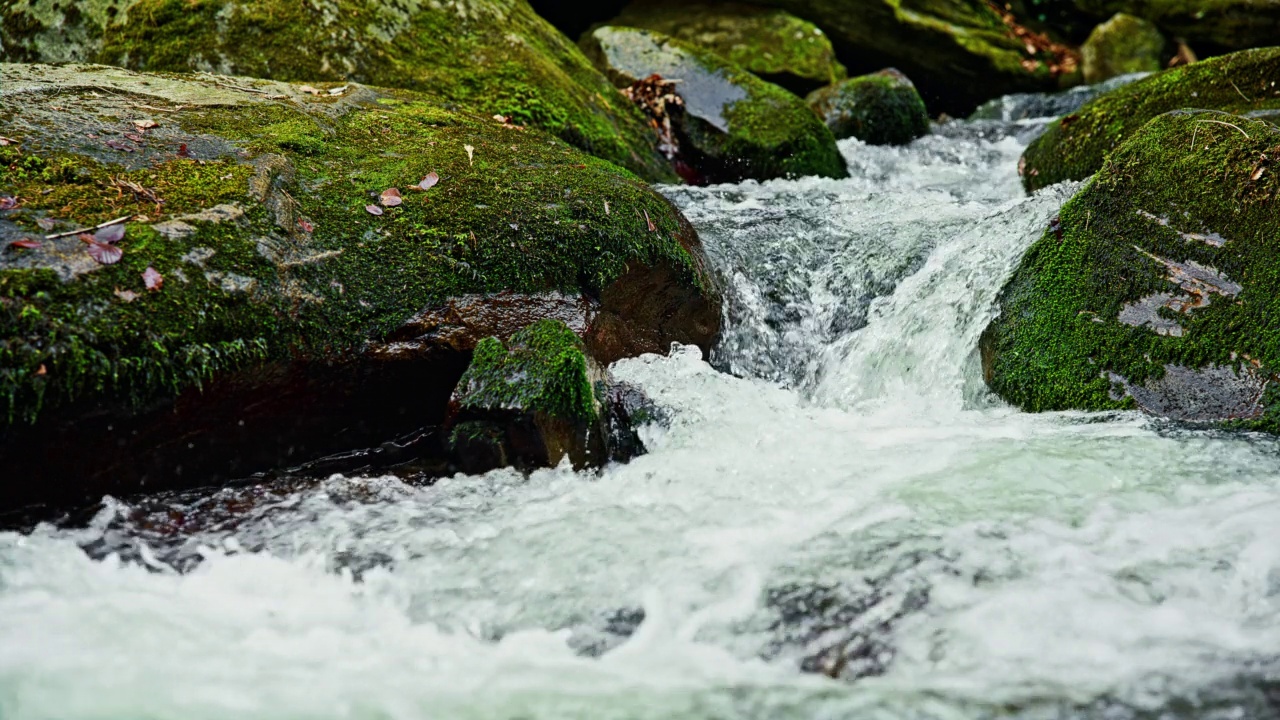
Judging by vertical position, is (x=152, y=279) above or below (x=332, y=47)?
below

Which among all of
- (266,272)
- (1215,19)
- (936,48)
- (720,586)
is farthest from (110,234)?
(1215,19)

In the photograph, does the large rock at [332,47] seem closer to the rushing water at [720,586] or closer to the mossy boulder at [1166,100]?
the rushing water at [720,586]

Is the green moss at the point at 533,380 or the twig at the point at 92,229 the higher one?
the twig at the point at 92,229

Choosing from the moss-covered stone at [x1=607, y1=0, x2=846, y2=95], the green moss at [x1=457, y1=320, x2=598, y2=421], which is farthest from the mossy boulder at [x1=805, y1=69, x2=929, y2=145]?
the green moss at [x1=457, y1=320, x2=598, y2=421]

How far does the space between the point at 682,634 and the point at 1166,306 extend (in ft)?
9.84

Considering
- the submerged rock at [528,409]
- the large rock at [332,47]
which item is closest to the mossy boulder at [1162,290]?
the submerged rock at [528,409]

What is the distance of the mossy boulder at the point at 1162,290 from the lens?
3.87 meters

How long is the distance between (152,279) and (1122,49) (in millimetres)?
15464

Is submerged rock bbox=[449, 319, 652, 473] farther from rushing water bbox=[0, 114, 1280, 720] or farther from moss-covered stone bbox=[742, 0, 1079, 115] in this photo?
moss-covered stone bbox=[742, 0, 1079, 115]

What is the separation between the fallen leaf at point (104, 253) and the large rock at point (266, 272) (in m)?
0.01

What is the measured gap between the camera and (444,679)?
2.43 meters

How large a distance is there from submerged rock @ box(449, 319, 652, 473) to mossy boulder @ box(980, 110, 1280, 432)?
224 cm

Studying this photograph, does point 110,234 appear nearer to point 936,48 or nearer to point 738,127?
point 738,127

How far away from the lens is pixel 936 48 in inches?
518
